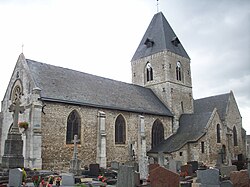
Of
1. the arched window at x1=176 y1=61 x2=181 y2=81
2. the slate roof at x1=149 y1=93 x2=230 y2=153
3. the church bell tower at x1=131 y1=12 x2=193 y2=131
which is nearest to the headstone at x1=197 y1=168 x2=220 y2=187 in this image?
the slate roof at x1=149 y1=93 x2=230 y2=153

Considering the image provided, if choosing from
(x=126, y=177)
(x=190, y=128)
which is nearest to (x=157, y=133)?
(x=190, y=128)

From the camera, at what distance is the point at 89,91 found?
2152 centimetres

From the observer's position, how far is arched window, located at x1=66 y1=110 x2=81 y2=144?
61.0 ft

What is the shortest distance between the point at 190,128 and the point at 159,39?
35.6 feet

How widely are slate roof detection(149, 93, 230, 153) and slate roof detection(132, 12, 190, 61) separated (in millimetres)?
6802

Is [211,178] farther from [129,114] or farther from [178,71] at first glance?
[178,71]

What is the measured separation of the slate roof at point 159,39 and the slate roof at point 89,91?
5585mm

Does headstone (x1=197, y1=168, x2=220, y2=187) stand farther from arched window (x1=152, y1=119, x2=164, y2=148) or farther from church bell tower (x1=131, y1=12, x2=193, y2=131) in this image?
church bell tower (x1=131, y1=12, x2=193, y2=131)

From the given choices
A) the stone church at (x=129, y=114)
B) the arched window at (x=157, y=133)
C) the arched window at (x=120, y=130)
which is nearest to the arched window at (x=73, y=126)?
the stone church at (x=129, y=114)

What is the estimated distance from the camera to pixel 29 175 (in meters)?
12.0

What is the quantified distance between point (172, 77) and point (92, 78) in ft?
31.6

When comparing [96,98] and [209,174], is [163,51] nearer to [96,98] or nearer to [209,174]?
[96,98]

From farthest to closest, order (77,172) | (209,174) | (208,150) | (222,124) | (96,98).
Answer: (222,124), (208,150), (96,98), (77,172), (209,174)

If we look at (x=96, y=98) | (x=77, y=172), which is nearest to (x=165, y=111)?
(x=96, y=98)
